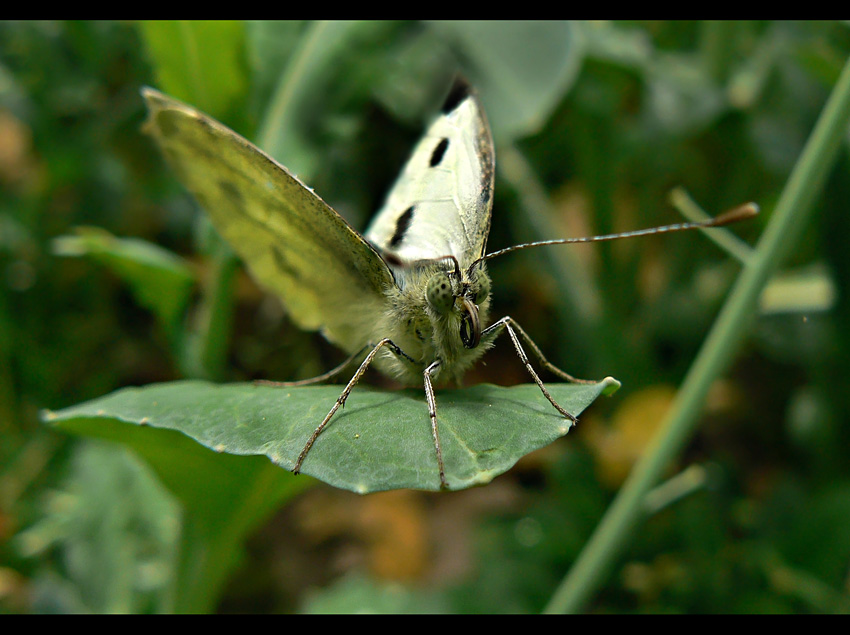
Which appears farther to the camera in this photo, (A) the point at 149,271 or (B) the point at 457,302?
(A) the point at 149,271

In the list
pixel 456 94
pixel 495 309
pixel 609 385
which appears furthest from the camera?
pixel 495 309

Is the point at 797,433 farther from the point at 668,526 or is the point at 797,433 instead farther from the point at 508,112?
the point at 508,112

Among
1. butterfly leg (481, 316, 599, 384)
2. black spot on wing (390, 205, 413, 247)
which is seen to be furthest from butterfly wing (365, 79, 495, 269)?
butterfly leg (481, 316, 599, 384)

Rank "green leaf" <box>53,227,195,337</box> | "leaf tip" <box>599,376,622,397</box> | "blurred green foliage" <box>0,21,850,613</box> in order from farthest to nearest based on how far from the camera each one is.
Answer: "blurred green foliage" <box>0,21,850,613</box>, "green leaf" <box>53,227,195,337</box>, "leaf tip" <box>599,376,622,397</box>

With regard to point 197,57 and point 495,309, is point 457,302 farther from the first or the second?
point 495,309

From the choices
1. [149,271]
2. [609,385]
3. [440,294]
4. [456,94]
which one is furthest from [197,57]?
[609,385]

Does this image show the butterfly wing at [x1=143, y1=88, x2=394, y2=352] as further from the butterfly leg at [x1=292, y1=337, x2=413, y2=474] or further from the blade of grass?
the blade of grass
